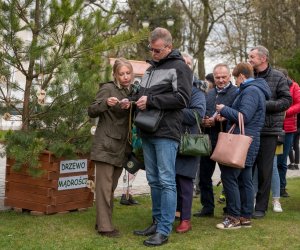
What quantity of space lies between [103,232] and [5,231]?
968 mm

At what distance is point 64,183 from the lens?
6137 millimetres

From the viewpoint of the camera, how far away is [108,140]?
5328mm

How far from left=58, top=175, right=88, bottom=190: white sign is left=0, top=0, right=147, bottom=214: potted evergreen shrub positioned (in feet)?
0.04

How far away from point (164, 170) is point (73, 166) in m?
1.59

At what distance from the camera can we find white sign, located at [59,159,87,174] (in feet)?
20.0

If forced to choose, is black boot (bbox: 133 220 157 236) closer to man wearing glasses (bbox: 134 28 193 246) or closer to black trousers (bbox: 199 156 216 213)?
man wearing glasses (bbox: 134 28 193 246)

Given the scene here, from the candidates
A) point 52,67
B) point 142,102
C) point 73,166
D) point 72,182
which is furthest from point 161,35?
point 72,182

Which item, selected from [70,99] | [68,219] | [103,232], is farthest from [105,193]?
[70,99]

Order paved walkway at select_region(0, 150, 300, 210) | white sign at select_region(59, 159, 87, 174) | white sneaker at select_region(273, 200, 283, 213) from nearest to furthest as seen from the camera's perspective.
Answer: white sign at select_region(59, 159, 87, 174) → white sneaker at select_region(273, 200, 283, 213) → paved walkway at select_region(0, 150, 300, 210)

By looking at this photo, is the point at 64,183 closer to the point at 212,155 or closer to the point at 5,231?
the point at 5,231

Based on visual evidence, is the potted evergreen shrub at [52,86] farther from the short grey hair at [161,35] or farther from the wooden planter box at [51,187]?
the short grey hair at [161,35]

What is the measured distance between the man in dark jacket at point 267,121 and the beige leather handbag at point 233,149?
2.86 ft

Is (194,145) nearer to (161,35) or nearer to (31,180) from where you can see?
(161,35)

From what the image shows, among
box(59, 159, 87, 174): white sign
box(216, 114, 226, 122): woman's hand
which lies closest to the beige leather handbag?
box(216, 114, 226, 122): woman's hand
